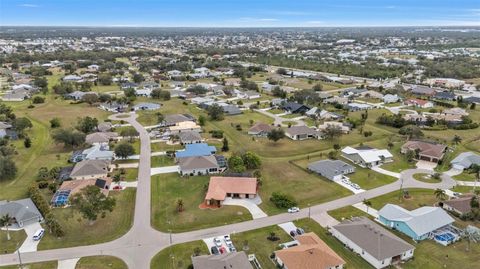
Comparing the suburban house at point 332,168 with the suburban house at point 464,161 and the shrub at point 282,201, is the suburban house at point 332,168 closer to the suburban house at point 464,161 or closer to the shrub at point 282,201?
the shrub at point 282,201

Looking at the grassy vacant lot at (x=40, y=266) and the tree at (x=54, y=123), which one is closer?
the grassy vacant lot at (x=40, y=266)

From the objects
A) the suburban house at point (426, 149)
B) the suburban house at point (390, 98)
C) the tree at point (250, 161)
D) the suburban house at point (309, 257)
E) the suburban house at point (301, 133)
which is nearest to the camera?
the suburban house at point (309, 257)

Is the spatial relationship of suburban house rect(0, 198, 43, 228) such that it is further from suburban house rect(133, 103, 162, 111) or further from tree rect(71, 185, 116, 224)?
suburban house rect(133, 103, 162, 111)

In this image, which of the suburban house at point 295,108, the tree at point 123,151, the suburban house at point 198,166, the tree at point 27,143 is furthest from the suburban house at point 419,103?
the tree at point 27,143

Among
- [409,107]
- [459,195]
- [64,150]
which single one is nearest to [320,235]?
[459,195]

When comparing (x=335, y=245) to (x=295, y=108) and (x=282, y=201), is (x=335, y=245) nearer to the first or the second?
(x=282, y=201)
